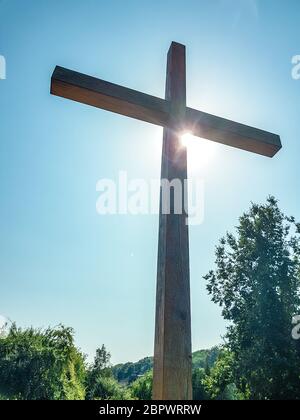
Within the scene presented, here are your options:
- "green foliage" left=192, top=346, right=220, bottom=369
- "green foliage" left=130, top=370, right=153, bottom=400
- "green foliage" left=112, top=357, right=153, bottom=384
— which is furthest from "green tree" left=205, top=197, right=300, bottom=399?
"green foliage" left=112, top=357, right=153, bottom=384

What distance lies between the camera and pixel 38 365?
16.7m

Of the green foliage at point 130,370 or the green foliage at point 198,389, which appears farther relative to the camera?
the green foliage at point 130,370

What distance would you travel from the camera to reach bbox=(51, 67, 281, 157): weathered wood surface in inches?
69.7

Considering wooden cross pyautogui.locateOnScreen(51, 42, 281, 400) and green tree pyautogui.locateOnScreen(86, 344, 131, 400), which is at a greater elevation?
wooden cross pyautogui.locateOnScreen(51, 42, 281, 400)

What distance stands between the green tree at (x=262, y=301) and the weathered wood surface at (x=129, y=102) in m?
15.0

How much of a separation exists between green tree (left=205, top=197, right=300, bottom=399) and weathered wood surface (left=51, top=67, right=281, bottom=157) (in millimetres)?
15030

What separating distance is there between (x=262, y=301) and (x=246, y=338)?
2.00m

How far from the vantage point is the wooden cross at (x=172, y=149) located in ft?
3.72

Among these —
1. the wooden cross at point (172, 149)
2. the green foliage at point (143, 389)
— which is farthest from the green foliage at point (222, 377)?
the wooden cross at point (172, 149)

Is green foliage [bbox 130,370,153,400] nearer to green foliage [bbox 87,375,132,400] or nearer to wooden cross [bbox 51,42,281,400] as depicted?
green foliage [bbox 87,375,132,400]

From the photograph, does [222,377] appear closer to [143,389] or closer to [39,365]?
[39,365]

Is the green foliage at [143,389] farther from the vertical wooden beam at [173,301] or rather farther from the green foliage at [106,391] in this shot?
the vertical wooden beam at [173,301]
